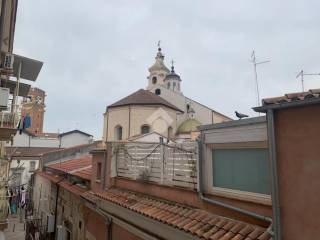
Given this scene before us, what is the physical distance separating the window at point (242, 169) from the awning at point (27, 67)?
7384mm

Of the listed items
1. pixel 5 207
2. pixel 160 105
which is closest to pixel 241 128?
pixel 5 207

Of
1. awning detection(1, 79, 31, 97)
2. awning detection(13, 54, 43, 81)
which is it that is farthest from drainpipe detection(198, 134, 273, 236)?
awning detection(1, 79, 31, 97)

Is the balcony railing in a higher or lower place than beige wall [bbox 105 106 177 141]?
lower

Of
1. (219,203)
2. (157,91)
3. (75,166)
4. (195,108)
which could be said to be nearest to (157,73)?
(157,91)

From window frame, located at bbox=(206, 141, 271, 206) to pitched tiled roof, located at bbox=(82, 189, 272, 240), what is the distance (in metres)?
0.37

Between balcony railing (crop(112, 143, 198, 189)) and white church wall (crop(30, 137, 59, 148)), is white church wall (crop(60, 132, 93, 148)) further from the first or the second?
balcony railing (crop(112, 143, 198, 189))

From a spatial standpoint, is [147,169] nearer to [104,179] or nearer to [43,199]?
[104,179]

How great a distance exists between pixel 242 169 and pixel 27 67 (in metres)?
8.51

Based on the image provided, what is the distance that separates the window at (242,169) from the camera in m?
4.03

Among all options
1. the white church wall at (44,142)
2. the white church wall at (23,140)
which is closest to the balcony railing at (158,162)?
the white church wall at (23,140)

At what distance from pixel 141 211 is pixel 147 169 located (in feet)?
5.49

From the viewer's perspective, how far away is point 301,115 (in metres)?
3.08

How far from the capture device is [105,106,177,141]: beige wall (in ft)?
91.6

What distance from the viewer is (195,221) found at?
4.61 meters
